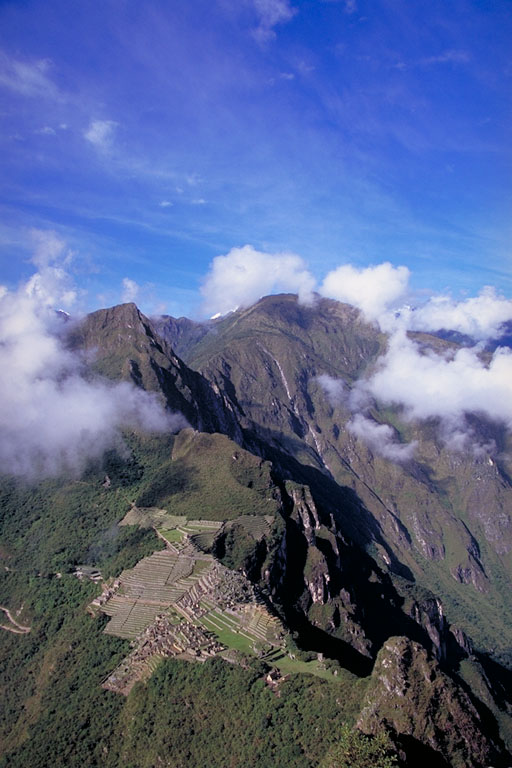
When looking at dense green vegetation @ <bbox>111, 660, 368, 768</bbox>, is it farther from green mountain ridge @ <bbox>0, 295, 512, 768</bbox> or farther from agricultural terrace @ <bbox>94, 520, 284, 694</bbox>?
agricultural terrace @ <bbox>94, 520, 284, 694</bbox>

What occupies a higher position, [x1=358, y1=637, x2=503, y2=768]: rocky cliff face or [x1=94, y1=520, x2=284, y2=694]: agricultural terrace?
[x1=358, y1=637, x2=503, y2=768]: rocky cliff face

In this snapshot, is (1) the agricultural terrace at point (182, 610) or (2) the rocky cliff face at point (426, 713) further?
(1) the agricultural terrace at point (182, 610)

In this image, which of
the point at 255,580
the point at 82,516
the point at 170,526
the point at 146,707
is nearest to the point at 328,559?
the point at 255,580

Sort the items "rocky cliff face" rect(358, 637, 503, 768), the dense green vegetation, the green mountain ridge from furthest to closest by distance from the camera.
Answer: the dense green vegetation
the green mountain ridge
"rocky cliff face" rect(358, 637, 503, 768)

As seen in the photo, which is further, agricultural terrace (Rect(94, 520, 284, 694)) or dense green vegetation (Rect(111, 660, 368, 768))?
agricultural terrace (Rect(94, 520, 284, 694))

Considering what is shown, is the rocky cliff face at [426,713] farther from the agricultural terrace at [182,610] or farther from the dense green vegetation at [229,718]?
the agricultural terrace at [182,610]

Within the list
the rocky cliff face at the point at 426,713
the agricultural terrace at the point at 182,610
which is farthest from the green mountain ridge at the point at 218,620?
the agricultural terrace at the point at 182,610

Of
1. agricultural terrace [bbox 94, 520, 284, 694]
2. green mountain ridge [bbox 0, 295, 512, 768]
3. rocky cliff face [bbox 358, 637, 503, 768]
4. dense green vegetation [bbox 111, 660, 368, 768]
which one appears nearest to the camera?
rocky cliff face [bbox 358, 637, 503, 768]

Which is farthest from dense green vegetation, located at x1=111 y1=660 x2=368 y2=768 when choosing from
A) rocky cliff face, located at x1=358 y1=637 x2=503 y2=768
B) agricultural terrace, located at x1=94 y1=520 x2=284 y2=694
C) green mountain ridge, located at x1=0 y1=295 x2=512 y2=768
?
rocky cliff face, located at x1=358 y1=637 x2=503 y2=768

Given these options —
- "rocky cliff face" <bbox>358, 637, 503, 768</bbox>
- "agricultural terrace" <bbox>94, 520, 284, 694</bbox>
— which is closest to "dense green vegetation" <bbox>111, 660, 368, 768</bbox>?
"agricultural terrace" <bbox>94, 520, 284, 694</bbox>

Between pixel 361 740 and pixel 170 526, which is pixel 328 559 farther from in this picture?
pixel 361 740

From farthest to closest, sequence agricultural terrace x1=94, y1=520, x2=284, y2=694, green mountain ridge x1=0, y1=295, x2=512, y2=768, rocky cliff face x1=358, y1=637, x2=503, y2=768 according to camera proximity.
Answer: agricultural terrace x1=94, y1=520, x2=284, y2=694 → green mountain ridge x1=0, y1=295, x2=512, y2=768 → rocky cliff face x1=358, y1=637, x2=503, y2=768
